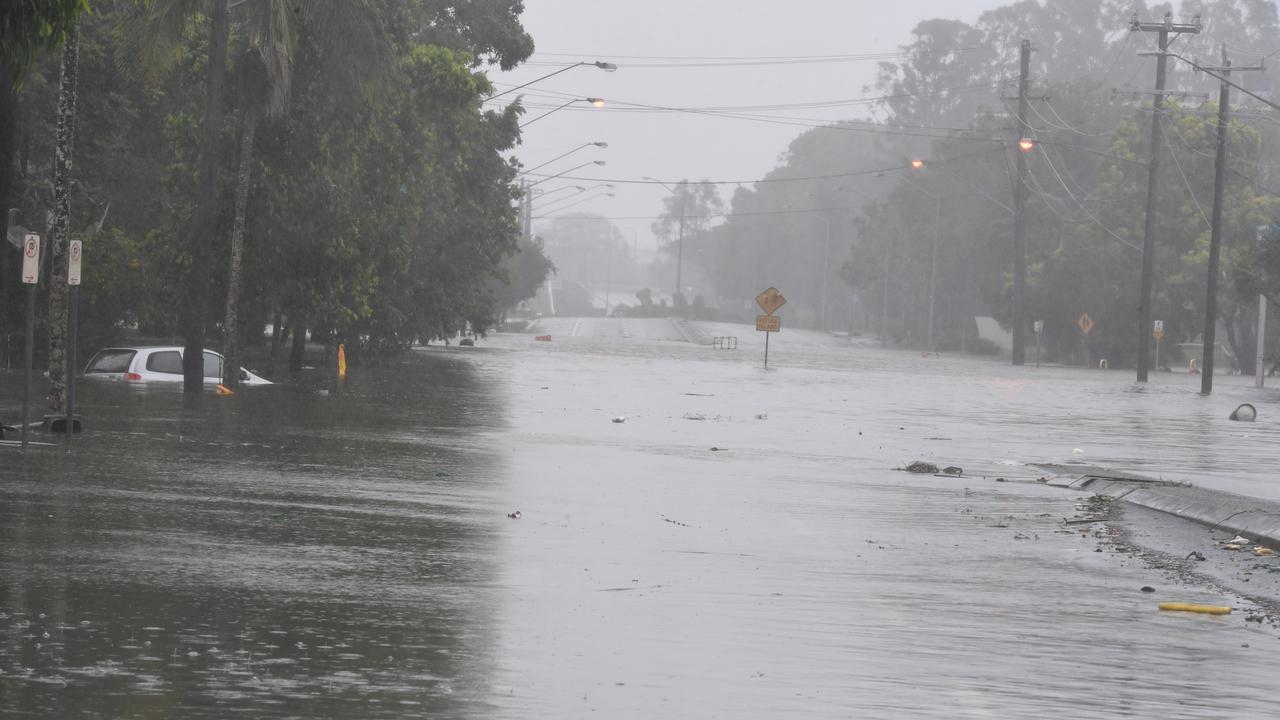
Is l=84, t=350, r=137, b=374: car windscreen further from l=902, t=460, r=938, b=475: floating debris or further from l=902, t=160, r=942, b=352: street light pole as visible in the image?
l=902, t=160, r=942, b=352: street light pole

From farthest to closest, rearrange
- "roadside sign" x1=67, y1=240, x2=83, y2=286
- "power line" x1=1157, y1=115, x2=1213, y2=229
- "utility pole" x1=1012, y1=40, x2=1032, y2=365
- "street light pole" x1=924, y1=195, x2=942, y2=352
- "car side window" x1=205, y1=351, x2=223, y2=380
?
"street light pole" x1=924, y1=195, x2=942, y2=352 → "power line" x1=1157, y1=115, x2=1213, y2=229 → "utility pole" x1=1012, y1=40, x2=1032, y2=365 → "car side window" x1=205, y1=351, x2=223, y2=380 → "roadside sign" x1=67, y1=240, x2=83, y2=286

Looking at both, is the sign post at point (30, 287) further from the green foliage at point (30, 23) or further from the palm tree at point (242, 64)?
the palm tree at point (242, 64)

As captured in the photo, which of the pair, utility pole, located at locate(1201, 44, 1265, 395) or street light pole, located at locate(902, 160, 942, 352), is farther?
street light pole, located at locate(902, 160, 942, 352)

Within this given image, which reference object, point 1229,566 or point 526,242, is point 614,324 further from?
point 1229,566

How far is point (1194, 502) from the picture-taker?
17.0m

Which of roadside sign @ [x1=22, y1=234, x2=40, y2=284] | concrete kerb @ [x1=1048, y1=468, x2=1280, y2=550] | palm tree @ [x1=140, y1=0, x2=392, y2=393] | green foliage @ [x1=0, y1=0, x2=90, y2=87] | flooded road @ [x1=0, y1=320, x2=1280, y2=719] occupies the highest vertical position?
palm tree @ [x1=140, y1=0, x2=392, y2=393]

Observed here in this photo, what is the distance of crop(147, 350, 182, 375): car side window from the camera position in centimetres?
3422

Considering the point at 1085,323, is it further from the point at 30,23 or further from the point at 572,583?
the point at 30,23

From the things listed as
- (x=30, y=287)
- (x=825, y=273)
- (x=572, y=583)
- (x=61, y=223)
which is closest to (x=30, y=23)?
(x=572, y=583)

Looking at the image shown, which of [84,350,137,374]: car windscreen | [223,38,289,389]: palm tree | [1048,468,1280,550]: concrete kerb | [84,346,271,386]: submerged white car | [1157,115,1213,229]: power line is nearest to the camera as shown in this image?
[1048,468,1280,550]: concrete kerb

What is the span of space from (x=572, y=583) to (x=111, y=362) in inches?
975

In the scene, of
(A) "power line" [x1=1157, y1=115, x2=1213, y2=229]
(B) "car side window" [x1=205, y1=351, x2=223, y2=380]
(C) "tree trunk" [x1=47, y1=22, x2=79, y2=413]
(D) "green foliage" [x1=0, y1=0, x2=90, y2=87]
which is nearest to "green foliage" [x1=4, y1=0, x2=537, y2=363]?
(B) "car side window" [x1=205, y1=351, x2=223, y2=380]

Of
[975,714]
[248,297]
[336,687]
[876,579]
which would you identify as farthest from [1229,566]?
[248,297]

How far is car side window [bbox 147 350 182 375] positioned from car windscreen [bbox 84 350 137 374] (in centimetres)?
44
